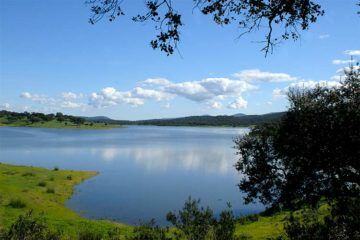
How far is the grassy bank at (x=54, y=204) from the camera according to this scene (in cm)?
3394

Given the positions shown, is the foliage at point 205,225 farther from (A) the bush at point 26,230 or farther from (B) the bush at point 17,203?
(B) the bush at point 17,203

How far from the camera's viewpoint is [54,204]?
52.0m

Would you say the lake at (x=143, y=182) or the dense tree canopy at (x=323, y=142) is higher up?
the dense tree canopy at (x=323, y=142)

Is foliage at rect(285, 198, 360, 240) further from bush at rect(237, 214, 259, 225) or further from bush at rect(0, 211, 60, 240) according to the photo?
bush at rect(237, 214, 259, 225)

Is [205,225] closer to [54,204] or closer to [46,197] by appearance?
[54,204]

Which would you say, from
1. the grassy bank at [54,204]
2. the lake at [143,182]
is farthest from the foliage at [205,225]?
the lake at [143,182]

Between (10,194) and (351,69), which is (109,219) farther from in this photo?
(351,69)

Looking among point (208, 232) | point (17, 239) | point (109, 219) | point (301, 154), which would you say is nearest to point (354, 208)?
point (208, 232)

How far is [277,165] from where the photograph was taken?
40281mm

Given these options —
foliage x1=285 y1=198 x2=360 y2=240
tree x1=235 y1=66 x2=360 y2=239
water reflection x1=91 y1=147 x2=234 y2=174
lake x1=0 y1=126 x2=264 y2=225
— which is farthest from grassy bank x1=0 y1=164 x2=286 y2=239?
water reflection x1=91 y1=147 x2=234 y2=174

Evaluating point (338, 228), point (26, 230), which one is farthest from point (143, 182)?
point (338, 228)

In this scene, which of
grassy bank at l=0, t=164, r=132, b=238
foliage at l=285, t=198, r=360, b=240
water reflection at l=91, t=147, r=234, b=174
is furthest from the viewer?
water reflection at l=91, t=147, r=234, b=174

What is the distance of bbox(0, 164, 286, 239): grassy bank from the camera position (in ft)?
111

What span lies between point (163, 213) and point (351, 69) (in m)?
32.4
